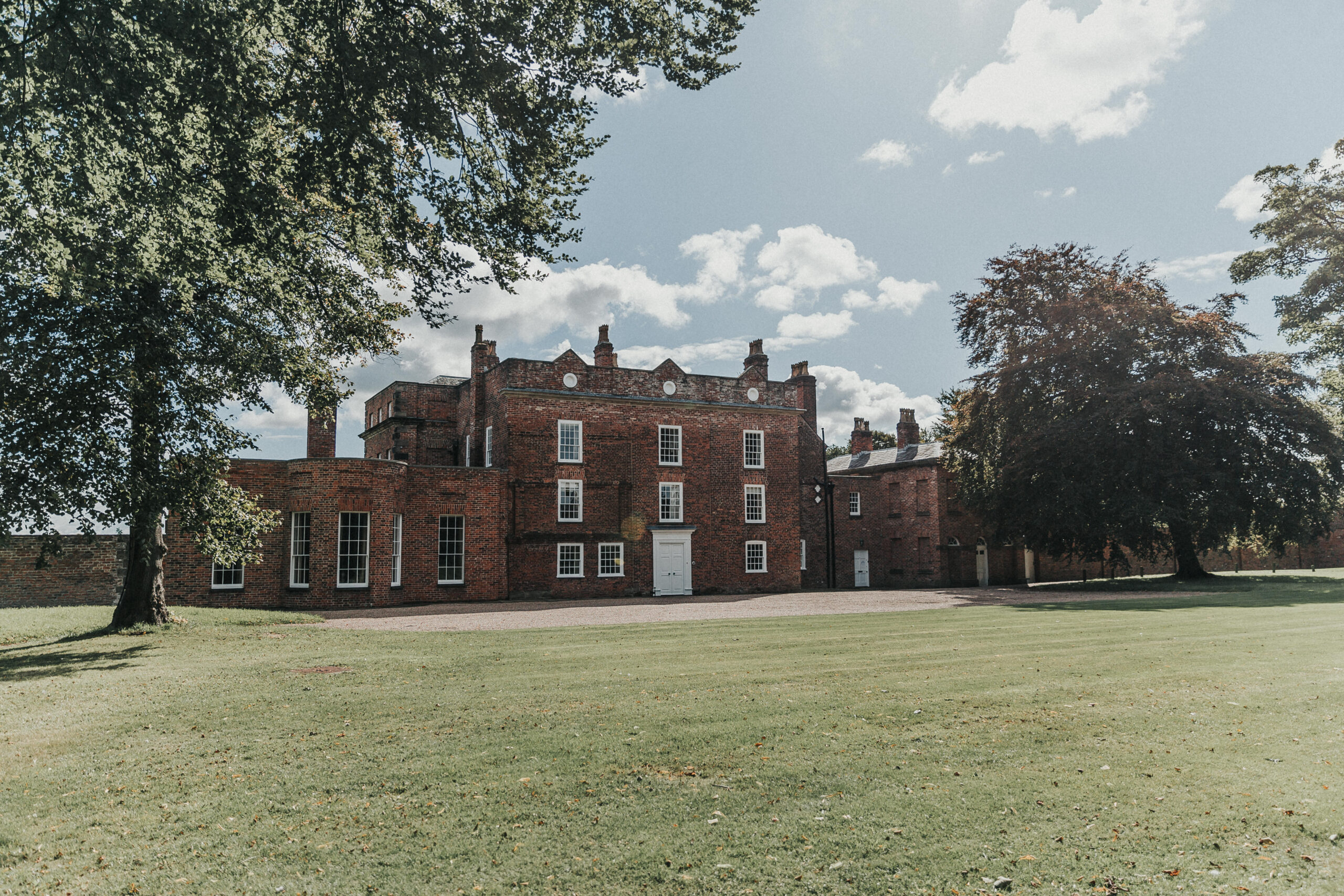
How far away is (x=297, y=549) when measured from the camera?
25.9m

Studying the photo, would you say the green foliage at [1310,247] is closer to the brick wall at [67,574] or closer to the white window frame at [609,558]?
the white window frame at [609,558]

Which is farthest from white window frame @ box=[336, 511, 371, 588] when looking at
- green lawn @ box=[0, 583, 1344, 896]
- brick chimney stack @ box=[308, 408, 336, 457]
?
green lawn @ box=[0, 583, 1344, 896]

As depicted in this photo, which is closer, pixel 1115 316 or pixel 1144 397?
pixel 1144 397

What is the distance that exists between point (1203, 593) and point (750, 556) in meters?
16.3

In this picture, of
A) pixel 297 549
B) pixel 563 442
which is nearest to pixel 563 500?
pixel 563 442

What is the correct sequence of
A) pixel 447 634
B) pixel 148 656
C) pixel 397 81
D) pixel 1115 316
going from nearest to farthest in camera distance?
pixel 397 81
pixel 148 656
pixel 447 634
pixel 1115 316

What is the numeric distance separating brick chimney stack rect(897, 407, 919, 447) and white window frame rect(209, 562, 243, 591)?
32.5 meters

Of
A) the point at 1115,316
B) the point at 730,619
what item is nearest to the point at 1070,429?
the point at 1115,316

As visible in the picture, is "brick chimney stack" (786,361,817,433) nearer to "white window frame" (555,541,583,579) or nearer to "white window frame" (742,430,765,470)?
"white window frame" (742,430,765,470)

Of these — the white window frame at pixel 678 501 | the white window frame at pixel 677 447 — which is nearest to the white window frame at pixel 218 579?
the white window frame at pixel 678 501

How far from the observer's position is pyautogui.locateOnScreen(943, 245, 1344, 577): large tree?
31562 mm

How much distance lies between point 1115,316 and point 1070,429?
208 inches

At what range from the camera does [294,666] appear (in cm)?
1202

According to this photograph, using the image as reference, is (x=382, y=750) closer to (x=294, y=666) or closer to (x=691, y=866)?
(x=691, y=866)
